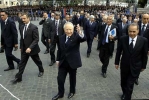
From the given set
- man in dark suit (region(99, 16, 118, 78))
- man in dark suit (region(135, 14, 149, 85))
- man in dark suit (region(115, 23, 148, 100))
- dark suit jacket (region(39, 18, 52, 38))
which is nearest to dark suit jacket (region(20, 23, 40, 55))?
man in dark suit (region(99, 16, 118, 78))

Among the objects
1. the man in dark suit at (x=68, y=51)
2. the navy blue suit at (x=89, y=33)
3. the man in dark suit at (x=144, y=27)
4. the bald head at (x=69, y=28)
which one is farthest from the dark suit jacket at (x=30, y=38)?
the navy blue suit at (x=89, y=33)

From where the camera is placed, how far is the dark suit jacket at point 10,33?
264 inches

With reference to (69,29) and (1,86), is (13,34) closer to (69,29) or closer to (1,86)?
(1,86)

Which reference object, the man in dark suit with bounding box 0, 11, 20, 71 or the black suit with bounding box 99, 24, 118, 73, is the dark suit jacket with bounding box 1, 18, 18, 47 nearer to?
the man in dark suit with bounding box 0, 11, 20, 71

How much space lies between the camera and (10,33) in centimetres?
682

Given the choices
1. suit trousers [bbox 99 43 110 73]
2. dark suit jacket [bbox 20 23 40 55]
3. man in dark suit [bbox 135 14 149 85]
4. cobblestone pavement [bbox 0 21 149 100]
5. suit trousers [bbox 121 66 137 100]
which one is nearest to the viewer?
suit trousers [bbox 121 66 137 100]

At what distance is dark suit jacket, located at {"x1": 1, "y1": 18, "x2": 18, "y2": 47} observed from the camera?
6707 mm

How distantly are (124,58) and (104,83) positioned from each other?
188 centimetres

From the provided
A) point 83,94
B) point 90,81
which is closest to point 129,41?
point 83,94

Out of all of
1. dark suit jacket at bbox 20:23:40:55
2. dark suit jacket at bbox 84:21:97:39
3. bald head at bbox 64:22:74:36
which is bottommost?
dark suit jacket at bbox 84:21:97:39

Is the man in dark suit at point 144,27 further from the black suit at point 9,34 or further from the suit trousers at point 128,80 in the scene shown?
the black suit at point 9,34

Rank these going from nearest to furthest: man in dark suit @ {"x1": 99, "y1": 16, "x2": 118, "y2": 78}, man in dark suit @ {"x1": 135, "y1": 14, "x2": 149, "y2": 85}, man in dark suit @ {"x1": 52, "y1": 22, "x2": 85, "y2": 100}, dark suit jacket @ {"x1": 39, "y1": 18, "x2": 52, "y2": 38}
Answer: man in dark suit @ {"x1": 52, "y1": 22, "x2": 85, "y2": 100}, man in dark suit @ {"x1": 135, "y1": 14, "x2": 149, "y2": 85}, man in dark suit @ {"x1": 99, "y1": 16, "x2": 118, "y2": 78}, dark suit jacket @ {"x1": 39, "y1": 18, "x2": 52, "y2": 38}

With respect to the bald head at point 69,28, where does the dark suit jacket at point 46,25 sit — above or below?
below

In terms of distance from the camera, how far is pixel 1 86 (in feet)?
19.4
